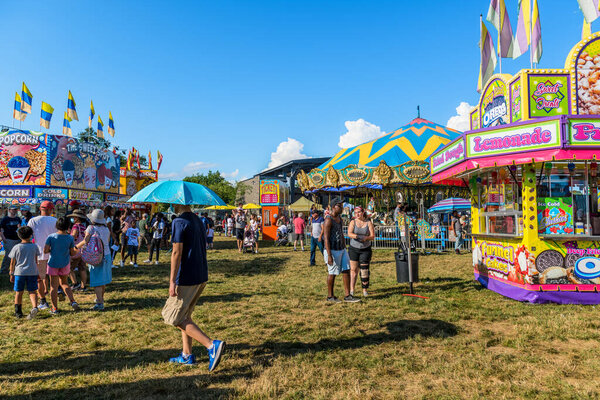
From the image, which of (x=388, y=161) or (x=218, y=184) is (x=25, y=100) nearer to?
(x=388, y=161)

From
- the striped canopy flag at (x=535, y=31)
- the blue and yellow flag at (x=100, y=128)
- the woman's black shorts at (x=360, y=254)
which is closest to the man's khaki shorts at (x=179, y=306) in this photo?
the woman's black shorts at (x=360, y=254)

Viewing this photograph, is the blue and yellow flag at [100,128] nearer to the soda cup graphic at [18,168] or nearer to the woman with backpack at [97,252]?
the soda cup graphic at [18,168]

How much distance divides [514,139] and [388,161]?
12.7 m

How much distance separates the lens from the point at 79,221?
684cm

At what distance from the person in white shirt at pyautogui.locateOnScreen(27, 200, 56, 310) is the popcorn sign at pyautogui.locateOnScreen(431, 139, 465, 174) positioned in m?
7.23

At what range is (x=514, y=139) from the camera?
246 inches

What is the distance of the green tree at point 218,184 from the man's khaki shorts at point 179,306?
148 ft

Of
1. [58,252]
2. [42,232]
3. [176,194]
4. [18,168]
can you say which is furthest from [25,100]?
[176,194]

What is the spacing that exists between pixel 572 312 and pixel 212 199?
5.75 metres

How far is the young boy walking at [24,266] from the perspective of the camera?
545 centimetres

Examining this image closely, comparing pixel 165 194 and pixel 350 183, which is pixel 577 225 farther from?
pixel 350 183

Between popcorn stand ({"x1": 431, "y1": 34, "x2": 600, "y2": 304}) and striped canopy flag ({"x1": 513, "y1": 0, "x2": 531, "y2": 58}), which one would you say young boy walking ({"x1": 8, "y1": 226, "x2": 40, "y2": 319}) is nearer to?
popcorn stand ({"x1": 431, "y1": 34, "x2": 600, "y2": 304})

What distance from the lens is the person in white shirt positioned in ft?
19.5

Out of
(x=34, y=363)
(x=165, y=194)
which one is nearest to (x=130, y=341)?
(x=34, y=363)
